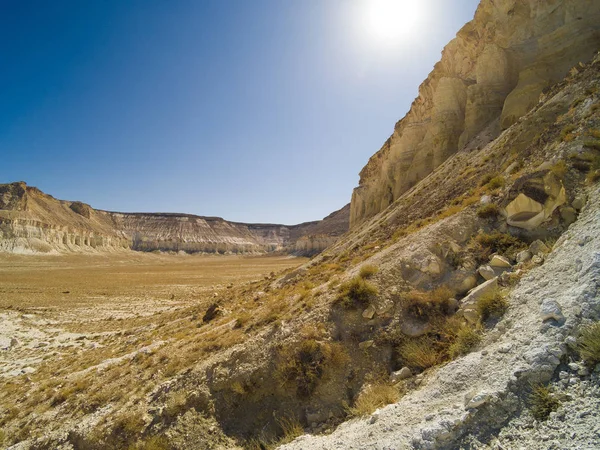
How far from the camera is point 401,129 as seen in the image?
35750mm

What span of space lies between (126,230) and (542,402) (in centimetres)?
16565

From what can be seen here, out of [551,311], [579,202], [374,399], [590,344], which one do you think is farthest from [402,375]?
[579,202]

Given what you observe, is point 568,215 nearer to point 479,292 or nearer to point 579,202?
point 579,202

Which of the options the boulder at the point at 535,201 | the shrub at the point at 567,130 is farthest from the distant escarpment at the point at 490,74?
the boulder at the point at 535,201

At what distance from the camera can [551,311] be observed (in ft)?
11.2

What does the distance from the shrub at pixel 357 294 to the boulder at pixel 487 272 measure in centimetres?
228

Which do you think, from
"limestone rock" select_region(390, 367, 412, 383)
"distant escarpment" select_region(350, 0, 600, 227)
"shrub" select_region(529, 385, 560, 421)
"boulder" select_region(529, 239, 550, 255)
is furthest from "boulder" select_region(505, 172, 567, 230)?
"distant escarpment" select_region(350, 0, 600, 227)

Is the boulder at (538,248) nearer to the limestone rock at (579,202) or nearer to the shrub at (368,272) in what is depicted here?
the limestone rock at (579,202)

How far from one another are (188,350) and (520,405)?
26.6ft

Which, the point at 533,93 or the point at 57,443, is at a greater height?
the point at 533,93

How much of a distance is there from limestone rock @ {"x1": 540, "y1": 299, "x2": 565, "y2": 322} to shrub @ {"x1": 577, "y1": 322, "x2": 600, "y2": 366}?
0.31 m

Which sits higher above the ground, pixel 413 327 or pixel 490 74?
pixel 490 74

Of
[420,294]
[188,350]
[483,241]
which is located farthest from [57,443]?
[483,241]

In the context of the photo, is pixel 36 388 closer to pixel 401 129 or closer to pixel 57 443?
pixel 57 443
